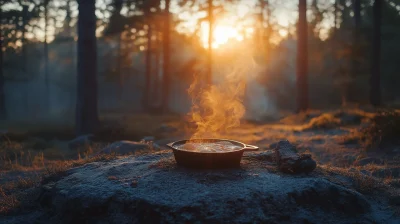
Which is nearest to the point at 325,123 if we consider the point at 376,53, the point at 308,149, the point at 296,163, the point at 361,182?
the point at 308,149

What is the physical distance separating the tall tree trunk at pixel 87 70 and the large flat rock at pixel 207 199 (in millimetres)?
7589

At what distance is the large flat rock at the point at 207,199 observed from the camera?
3.74m

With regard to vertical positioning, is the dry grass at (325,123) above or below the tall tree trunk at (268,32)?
below

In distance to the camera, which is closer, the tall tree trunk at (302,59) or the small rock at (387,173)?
the small rock at (387,173)

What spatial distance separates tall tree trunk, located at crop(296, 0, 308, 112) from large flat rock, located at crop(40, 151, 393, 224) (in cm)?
1409

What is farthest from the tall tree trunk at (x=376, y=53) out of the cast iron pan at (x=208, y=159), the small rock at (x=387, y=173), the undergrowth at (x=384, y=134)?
the cast iron pan at (x=208, y=159)

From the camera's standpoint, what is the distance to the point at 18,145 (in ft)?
36.0

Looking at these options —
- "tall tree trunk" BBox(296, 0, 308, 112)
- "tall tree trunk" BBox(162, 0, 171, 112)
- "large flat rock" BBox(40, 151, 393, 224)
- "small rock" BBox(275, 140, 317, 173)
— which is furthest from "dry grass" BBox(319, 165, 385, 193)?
"tall tree trunk" BBox(162, 0, 171, 112)

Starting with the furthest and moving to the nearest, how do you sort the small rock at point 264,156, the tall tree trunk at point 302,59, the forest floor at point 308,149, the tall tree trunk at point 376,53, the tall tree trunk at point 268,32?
the tall tree trunk at point 268,32, the tall tree trunk at point 302,59, the tall tree trunk at point 376,53, the forest floor at point 308,149, the small rock at point 264,156

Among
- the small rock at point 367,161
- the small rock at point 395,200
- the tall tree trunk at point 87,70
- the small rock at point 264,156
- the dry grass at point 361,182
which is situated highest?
the tall tree trunk at point 87,70

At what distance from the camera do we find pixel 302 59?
706 inches

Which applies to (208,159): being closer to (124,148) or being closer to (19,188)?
(19,188)

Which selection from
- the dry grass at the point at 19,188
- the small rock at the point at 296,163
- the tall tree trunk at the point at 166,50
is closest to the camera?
the dry grass at the point at 19,188

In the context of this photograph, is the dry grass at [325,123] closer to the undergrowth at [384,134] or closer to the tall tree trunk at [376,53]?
the undergrowth at [384,134]
